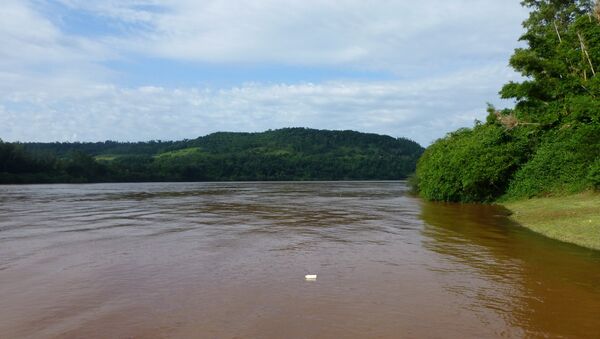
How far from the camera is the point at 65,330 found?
Result: 8305mm

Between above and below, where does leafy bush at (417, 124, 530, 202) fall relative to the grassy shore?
above

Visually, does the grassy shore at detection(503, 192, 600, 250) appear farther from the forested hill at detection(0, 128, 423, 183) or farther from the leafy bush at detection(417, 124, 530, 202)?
the forested hill at detection(0, 128, 423, 183)

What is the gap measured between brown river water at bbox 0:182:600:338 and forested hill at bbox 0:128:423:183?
89.4 metres

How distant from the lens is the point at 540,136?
34.7 m

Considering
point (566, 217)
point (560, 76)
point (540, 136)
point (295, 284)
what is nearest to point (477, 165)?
point (540, 136)

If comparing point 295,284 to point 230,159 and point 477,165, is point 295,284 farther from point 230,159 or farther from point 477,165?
point 230,159

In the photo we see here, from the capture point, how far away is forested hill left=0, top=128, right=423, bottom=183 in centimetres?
10194

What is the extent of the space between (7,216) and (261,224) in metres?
16.2

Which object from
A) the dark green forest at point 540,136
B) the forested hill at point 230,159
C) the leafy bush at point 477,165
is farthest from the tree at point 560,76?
the forested hill at point 230,159

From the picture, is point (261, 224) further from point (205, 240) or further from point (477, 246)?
point (477, 246)

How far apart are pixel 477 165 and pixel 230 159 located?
107837 millimetres

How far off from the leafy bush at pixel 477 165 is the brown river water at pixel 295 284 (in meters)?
14.1

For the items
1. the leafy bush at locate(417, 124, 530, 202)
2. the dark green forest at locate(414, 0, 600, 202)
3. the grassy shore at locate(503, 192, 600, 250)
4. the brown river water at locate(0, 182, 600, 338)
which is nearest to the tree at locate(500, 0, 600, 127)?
the dark green forest at locate(414, 0, 600, 202)

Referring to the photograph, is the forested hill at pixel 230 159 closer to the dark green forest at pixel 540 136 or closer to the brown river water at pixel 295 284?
the dark green forest at pixel 540 136
